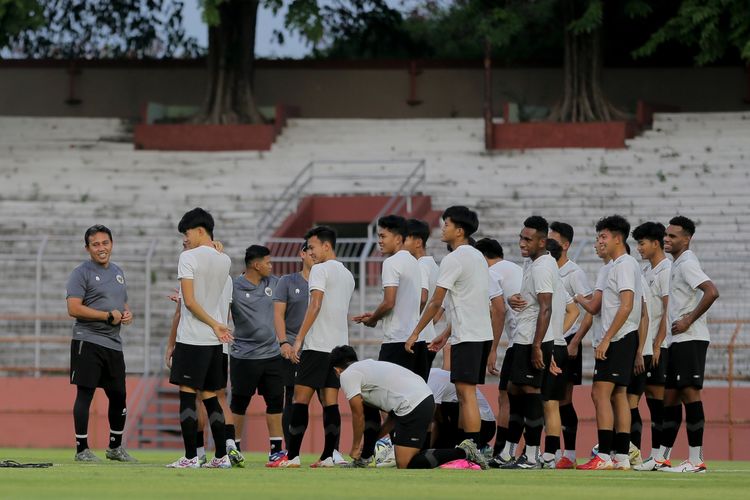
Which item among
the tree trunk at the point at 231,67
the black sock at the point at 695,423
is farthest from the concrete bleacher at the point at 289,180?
the black sock at the point at 695,423

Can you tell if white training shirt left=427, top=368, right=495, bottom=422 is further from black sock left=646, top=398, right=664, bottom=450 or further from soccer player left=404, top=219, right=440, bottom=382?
black sock left=646, top=398, right=664, bottom=450

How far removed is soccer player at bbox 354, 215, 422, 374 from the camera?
49.3 feet

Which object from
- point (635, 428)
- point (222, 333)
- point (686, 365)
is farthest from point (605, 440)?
point (222, 333)

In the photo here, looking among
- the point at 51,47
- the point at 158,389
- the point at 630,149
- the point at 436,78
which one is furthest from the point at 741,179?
the point at 51,47

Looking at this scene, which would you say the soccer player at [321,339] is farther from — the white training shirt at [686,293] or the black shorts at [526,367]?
the white training shirt at [686,293]

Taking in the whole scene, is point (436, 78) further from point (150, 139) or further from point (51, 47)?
point (51, 47)

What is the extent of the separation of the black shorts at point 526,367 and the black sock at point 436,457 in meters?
1.13

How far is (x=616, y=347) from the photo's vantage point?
14.7 metres

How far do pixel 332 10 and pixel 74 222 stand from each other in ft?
41.2

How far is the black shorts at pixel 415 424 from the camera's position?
A: 46.1ft

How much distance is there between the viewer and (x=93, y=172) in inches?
1223

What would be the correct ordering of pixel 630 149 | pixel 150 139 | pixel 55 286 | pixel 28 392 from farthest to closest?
pixel 150 139 → pixel 630 149 → pixel 55 286 → pixel 28 392

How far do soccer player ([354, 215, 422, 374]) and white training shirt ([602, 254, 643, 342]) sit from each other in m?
1.74

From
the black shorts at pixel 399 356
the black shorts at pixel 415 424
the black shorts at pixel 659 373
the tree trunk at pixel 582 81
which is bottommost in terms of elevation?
the black shorts at pixel 415 424
